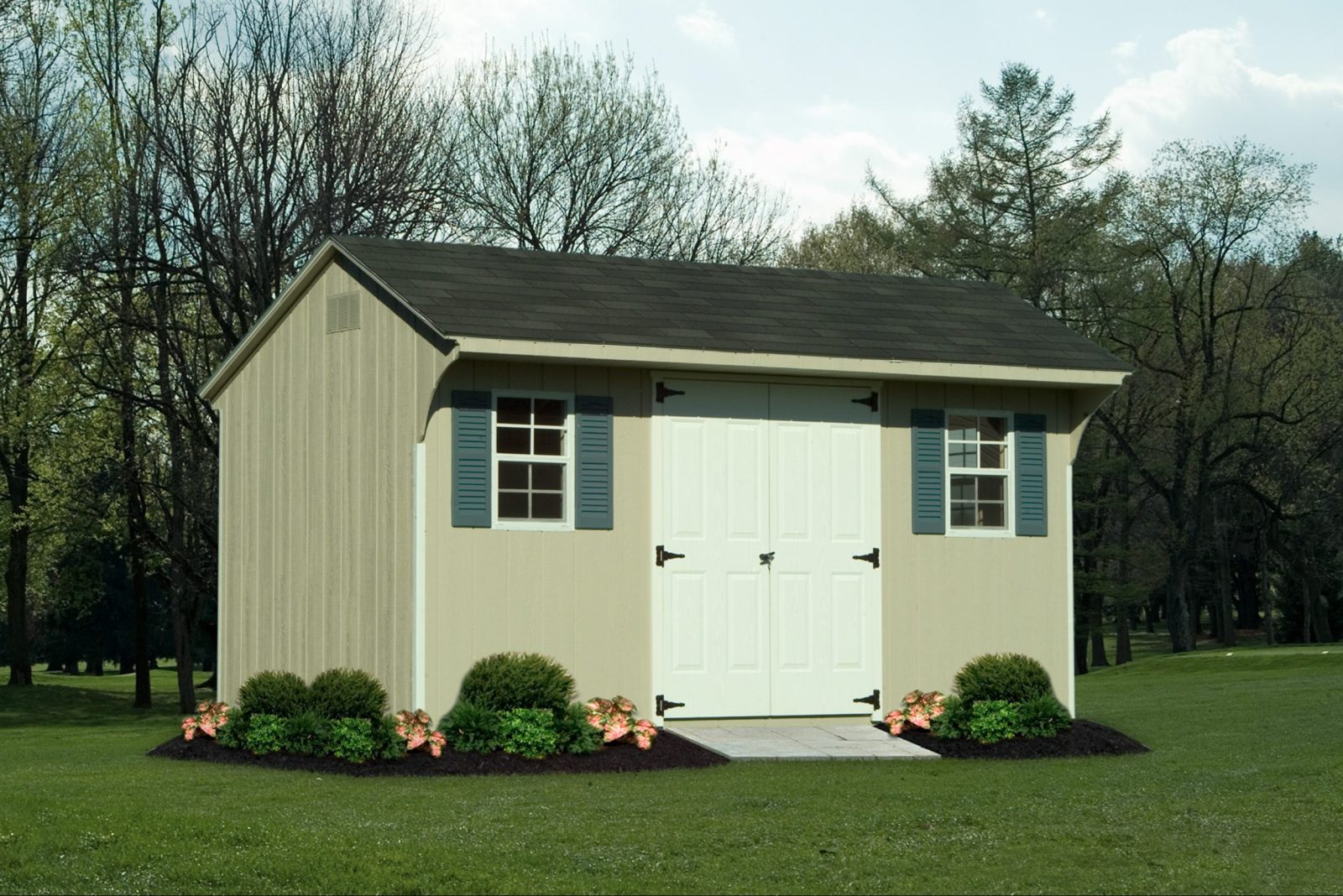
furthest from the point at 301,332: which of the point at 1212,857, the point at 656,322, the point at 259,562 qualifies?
the point at 1212,857

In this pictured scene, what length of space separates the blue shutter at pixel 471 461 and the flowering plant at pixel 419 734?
1.51 metres

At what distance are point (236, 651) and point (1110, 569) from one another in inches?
1295

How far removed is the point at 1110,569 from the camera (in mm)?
43625

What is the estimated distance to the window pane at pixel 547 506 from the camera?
514 inches

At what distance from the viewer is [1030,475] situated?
48.0 feet

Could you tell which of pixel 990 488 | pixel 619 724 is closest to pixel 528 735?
pixel 619 724

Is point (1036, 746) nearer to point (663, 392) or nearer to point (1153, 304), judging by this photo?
point (663, 392)

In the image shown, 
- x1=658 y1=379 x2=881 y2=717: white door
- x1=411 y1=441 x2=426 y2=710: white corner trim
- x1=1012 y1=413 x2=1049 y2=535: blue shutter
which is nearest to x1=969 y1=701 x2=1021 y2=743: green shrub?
x1=658 y1=379 x2=881 y2=717: white door

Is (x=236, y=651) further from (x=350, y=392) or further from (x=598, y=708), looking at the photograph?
(x=598, y=708)

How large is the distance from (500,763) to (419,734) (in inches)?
26.1

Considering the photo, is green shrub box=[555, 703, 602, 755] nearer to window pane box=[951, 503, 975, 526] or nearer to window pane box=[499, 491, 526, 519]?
window pane box=[499, 491, 526, 519]

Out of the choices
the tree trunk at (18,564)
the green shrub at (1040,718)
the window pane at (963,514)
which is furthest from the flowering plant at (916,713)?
the tree trunk at (18,564)

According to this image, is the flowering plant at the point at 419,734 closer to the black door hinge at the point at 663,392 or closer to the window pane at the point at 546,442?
the window pane at the point at 546,442

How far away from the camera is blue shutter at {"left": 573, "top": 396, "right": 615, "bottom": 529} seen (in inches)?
517
